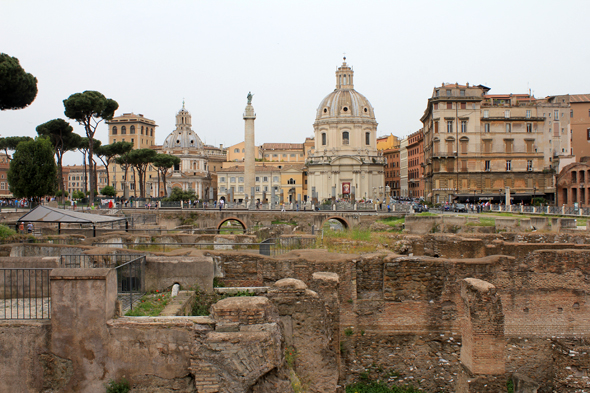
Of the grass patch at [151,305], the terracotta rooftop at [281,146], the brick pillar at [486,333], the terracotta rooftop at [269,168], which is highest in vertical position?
the terracotta rooftop at [281,146]

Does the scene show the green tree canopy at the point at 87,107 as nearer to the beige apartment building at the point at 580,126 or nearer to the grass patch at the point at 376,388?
the grass patch at the point at 376,388

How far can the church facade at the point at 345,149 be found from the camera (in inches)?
3056

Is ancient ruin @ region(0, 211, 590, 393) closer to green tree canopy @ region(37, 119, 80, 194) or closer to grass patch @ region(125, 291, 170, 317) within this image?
grass patch @ region(125, 291, 170, 317)

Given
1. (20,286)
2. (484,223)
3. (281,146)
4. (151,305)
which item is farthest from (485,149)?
(281,146)

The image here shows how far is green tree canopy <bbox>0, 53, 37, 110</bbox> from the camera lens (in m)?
26.7

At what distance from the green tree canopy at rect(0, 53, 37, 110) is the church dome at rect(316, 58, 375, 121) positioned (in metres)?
54.5

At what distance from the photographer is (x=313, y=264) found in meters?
11.1

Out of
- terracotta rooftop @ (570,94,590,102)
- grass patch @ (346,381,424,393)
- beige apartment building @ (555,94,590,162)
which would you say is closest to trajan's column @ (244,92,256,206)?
beige apartment building @ (555,94,590,162)

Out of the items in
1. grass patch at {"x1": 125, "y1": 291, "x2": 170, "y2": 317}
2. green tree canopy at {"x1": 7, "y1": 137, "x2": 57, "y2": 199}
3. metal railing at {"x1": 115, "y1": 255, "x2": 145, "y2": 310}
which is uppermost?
green tree canopy at {"x1": 7, "y1": 137, "x2": 57, "y2": 199}

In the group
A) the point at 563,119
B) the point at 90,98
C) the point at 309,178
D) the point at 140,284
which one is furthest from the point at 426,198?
the point at 140,284

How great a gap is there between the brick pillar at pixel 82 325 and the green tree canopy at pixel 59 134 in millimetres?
49272

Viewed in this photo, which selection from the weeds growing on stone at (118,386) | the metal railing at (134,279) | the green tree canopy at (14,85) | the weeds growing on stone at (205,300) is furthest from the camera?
the green tree canopy at (14,85)

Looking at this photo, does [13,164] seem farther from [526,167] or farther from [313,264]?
[526,167]

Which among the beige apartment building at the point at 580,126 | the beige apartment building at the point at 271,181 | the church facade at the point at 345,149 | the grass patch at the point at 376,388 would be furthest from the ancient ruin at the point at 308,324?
the beige apartment building at the point at 271,181
